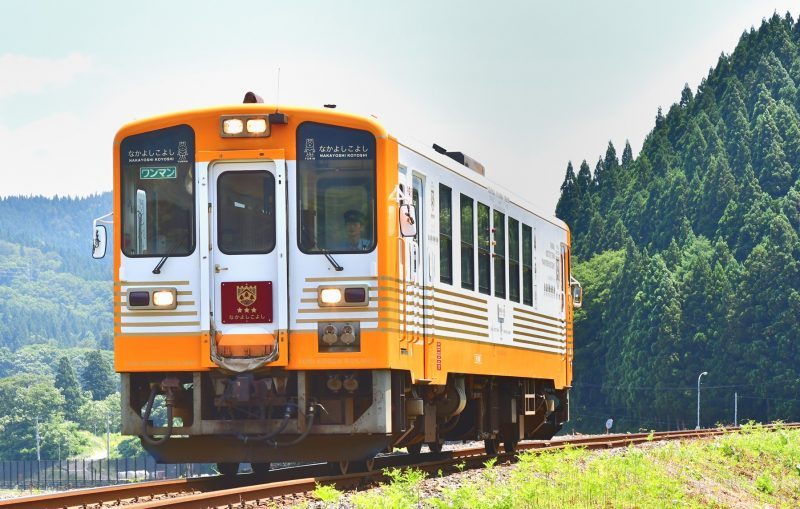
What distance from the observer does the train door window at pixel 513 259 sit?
1875 centimetres

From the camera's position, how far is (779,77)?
145125mm

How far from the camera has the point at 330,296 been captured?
13.9 metres

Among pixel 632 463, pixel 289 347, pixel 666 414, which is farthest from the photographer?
pixel 666 414

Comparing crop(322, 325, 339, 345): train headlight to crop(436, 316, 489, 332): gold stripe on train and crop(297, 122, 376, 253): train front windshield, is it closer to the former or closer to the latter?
crop(297, 122, 376, 253): train front windshield

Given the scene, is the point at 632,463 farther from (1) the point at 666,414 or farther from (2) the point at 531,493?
(1) the point at 666,414

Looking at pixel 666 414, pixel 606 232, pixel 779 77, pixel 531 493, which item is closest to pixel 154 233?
pixel 531 493

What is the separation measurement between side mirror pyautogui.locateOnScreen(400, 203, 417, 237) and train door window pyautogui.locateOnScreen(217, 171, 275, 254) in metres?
1.21

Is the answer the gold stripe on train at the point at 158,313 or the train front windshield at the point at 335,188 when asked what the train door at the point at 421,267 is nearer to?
the train front windshield at the point at 335,188

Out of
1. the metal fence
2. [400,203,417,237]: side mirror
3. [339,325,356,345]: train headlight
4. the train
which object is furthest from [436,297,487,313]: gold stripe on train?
the metal fence

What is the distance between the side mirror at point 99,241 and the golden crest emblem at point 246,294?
1.32m

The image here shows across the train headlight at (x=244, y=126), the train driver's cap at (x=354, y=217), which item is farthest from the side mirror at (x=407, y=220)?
the train headlight at (x=244, y=126)

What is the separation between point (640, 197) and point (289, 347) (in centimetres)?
13157

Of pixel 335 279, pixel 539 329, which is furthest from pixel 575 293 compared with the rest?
pixel 335 279

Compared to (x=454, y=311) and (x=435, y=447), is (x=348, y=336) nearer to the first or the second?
(x=454, y=311)
